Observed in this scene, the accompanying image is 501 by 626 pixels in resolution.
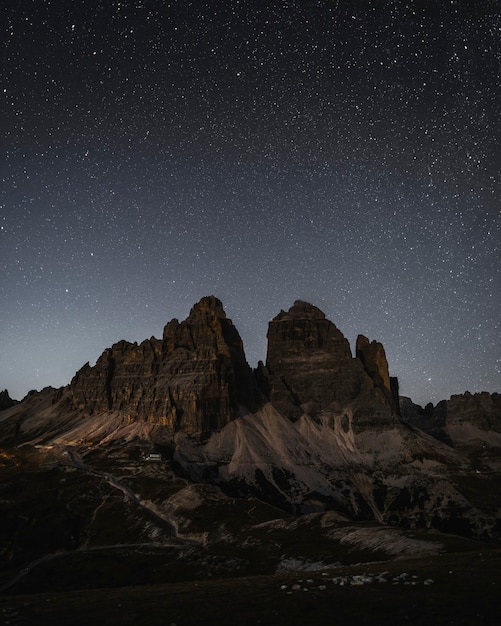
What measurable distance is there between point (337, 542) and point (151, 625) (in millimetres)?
53301

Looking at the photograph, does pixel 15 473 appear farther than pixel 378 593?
Yes

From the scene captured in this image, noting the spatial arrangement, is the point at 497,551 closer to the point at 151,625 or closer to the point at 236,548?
the point at 151,625

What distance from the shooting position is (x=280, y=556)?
7256 cm

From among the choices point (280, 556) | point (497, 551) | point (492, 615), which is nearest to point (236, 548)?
point (280, 556)

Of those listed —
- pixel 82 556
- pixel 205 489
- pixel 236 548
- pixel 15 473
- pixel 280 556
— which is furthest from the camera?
pixel 15 473

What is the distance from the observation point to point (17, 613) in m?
34.4

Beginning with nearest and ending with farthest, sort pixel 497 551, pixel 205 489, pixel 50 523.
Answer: pixel 497 551 → pixel 50 523 → pixel 205 489

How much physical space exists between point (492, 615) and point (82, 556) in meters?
97.9

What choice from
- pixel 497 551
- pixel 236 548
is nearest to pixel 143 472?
pixel 236 548

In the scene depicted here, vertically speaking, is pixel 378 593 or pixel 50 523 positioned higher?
pixel 378 593

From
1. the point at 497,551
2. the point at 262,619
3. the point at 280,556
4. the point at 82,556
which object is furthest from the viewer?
the point at 82,556

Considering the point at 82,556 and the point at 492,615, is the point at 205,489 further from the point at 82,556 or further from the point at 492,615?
the point at 492,615

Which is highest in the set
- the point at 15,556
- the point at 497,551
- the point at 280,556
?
the point at 497,551

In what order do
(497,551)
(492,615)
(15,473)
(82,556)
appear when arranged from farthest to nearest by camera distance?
(15,473)
(82,556)
(497,551)
(492,615)
